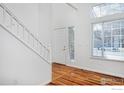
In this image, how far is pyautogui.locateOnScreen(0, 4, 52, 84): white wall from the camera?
83 cm

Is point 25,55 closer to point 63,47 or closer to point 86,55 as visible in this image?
point 63,47

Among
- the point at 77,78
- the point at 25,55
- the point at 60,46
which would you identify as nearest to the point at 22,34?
the point at 25,55

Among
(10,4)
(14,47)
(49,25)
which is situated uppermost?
(10,4)

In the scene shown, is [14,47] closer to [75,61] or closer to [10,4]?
[10,4]

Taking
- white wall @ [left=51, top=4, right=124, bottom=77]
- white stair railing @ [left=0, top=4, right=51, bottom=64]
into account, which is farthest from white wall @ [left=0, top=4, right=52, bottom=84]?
white wall @ [left=51, top=4, right=124, bottom=77]

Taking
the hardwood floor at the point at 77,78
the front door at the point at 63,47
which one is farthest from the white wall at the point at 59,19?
the hardwood floor at the point at 77,78

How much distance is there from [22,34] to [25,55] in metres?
0.19

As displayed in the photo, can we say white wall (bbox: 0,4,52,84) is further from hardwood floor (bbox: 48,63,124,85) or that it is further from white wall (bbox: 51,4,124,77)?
white wall (bbox: 51,4,124,77)

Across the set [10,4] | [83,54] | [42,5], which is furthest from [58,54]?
[10,4]

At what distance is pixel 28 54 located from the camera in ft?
3.44

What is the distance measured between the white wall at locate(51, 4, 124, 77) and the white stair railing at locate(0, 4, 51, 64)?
0.31 m

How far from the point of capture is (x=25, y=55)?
103cm

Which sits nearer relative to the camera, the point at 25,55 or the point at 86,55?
the point at 25,55
